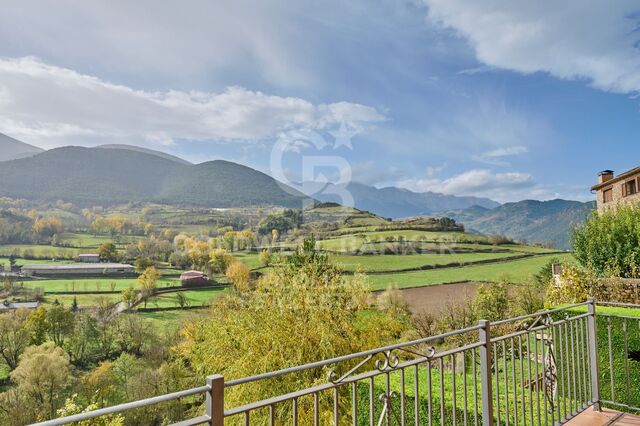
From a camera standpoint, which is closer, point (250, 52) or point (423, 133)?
point (250, 52)

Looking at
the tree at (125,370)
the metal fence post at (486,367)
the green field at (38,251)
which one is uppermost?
the metal fence post at (486,367)

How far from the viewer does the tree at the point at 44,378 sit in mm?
27016

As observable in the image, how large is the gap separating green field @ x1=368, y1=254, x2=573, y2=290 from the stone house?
7821mm

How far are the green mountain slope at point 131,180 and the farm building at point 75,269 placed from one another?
17.5 metres

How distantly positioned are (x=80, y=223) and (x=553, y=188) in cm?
7329

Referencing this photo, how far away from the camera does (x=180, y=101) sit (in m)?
62.6

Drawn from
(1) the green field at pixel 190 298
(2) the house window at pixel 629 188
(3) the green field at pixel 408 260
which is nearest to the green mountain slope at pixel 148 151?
(1) the green field at pixel 190 298

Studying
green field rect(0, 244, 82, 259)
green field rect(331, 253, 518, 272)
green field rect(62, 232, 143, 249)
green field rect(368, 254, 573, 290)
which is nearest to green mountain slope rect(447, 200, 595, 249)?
green field rect(331, 253, 518, 272)

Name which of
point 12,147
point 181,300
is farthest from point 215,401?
point 12,147

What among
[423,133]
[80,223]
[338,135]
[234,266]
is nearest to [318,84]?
[338,135]

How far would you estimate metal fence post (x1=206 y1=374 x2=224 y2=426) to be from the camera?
3.82ft

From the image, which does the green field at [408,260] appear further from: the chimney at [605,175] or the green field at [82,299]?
the green field at [82,299]

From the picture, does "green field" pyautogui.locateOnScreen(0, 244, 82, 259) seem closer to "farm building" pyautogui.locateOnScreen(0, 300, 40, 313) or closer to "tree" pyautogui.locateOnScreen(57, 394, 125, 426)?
"farm building" pyautogui.locateOnScreen(0, 300, 40, 313)

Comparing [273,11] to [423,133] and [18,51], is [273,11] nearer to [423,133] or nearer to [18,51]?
[423,133]
